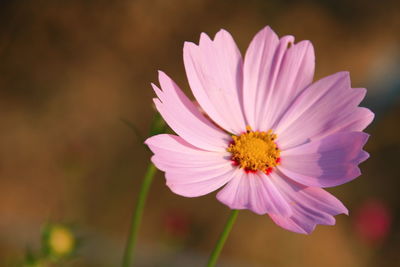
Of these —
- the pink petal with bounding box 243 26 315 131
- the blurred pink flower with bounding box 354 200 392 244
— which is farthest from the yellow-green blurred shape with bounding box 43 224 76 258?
the blurred pink flower with bounding box 354 200 392 244

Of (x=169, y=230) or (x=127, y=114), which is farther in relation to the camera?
(x=127, y=114)

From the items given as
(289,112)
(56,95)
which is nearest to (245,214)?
(56,95)

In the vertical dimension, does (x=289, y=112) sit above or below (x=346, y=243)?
above

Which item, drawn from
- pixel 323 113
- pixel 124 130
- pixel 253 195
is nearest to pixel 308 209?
pixel 253 195

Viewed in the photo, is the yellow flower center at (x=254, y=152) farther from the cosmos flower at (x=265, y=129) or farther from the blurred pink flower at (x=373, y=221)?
the blurred pink flower at (x=373, y=221)

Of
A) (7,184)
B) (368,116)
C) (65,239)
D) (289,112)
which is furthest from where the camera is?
(7,184)

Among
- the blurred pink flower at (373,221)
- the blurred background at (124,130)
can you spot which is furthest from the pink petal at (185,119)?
the blurred background at (124,130)

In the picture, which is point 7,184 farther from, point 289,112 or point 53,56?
point 289,112

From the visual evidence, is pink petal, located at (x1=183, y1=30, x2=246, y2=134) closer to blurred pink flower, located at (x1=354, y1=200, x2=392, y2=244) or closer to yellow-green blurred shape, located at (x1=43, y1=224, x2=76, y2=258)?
yellow-green blurred shape, located at (x1=43, y1=224, x2=76, y2=258)
